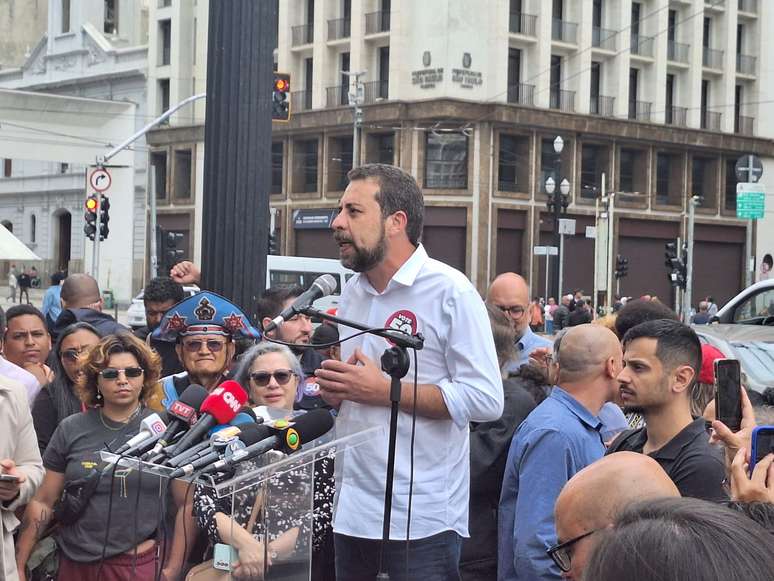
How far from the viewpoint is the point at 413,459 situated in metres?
4.10

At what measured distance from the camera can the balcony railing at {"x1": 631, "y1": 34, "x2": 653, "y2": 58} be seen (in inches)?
2072

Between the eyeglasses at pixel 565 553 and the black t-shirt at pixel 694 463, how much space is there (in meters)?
1.35

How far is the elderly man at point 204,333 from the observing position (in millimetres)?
6324

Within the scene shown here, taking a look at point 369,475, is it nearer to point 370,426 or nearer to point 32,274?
point 370,426

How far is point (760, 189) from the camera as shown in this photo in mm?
33031

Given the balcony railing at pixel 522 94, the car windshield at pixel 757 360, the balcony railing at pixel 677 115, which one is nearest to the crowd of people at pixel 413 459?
the car windshield at pixel 757 360

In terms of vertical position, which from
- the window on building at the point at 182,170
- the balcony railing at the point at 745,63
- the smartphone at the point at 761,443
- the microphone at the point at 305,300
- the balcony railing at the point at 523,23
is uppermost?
the balcony railing at the point at 523,23

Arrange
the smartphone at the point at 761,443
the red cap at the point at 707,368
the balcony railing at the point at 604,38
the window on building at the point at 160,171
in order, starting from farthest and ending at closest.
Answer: the window on building at the point at 160,171
the balcony railing at the point at 604,38
the red cap at the point at 707,368
the smartphone at the point at 761,443

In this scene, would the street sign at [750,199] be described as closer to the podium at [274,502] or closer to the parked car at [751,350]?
the parked car at [751,350]

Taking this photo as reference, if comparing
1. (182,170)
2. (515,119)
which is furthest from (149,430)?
(182,170)

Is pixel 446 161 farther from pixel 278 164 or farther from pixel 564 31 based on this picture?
pixel 278 164

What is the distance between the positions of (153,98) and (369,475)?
54.4m

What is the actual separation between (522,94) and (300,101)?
32.1 feet

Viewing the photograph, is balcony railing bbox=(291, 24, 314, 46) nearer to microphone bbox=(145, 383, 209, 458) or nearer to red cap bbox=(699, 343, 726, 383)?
red cap bbox=(699, 343, 726, 383)
